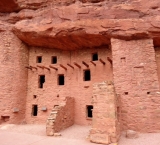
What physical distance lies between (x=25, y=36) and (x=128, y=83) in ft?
22.9

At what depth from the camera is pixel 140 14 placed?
337 inches

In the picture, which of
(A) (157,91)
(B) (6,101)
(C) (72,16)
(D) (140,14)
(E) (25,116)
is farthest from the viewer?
(E) (25,116)

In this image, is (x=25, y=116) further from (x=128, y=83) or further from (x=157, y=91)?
(x=157, y=91)

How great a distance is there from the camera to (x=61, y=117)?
8.49m

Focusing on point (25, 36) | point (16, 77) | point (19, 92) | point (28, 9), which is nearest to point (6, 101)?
point (19, 92)

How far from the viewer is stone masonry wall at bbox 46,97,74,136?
7569 mm

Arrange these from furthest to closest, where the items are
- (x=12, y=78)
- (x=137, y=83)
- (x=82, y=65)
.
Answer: (x=82, y=65) < (x=12, y=78) < (x=137, y=83)

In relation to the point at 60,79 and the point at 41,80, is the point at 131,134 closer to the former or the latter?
the point at 60,79

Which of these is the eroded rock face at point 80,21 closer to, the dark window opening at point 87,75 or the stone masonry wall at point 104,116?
the dark window opening at point 87,75

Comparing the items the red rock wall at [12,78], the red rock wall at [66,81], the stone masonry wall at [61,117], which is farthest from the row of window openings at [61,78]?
the stone masonry wall at [61,117]

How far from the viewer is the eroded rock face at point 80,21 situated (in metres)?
8.46

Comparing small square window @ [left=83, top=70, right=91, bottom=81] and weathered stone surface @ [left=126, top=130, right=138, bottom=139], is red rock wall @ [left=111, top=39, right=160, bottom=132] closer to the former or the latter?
weathered stone surface @ [left=126, top=130, right=138, bottom=139]

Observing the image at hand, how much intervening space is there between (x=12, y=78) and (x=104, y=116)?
6.65 metres

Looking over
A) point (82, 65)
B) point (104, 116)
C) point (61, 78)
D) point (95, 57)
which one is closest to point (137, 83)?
point (104, 116)
